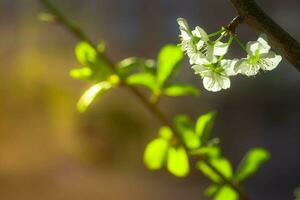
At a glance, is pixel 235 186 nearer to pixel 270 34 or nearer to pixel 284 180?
pixel 270 34

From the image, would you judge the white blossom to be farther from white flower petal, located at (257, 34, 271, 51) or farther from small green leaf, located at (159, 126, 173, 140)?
small green leaf, located at (159, 126, 173, 140)

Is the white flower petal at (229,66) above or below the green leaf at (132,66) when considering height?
below

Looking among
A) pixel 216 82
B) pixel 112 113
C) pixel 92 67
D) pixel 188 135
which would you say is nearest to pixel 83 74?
pixel 92 67

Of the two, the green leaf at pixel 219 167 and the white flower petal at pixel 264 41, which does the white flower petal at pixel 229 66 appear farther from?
the green leaf at pixel 219 167

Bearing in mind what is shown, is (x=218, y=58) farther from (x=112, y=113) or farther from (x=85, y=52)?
(x=112, y=113)

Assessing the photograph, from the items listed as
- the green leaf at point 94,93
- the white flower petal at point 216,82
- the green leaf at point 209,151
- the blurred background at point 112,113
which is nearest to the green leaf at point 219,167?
the green leaf at point 209,151

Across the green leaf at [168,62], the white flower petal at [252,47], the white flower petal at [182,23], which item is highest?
the green leaf at [168,62]
